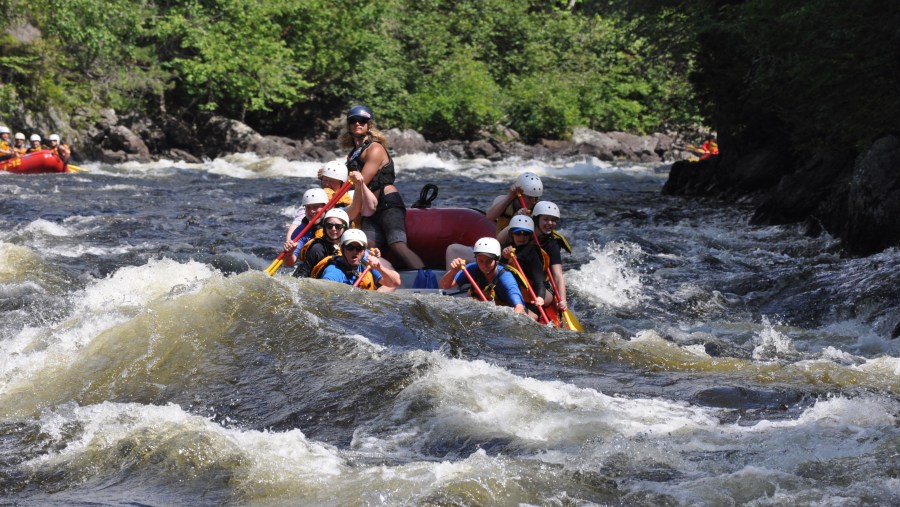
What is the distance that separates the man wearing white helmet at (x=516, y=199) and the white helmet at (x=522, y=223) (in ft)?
2.62

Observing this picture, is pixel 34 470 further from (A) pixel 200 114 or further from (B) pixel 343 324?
(A) pixel 200 114

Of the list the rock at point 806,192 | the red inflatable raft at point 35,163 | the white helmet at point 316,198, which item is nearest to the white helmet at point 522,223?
the white helmet at point 316,198

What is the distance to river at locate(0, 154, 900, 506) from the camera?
4691 mm

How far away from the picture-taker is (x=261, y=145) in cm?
2797

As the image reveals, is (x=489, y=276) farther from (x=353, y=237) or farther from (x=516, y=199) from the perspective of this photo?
(x=516, y=199)

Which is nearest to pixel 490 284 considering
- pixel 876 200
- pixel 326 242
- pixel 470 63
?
pixel 326 242

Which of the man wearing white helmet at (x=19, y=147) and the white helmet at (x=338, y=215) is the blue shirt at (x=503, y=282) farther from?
the man wearing white helmet at (x=19, y=147)

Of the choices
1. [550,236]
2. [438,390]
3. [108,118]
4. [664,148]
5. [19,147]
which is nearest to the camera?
[438,390]

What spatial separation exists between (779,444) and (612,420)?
799 mm

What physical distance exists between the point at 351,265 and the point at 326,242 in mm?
408

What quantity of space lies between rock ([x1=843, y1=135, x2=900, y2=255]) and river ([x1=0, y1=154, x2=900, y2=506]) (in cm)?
59

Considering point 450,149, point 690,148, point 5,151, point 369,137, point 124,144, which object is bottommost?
point 124,144

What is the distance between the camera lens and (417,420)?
555 centimetres

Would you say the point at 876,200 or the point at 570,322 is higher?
the point at 876,200
